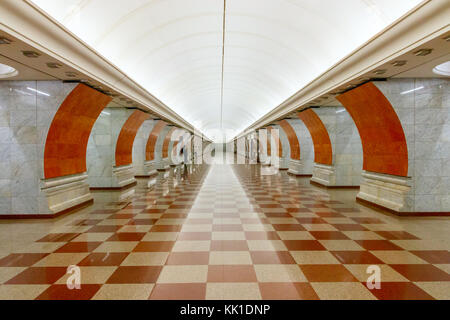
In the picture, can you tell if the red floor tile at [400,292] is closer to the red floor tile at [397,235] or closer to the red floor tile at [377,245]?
the red floor tile at [377,245]

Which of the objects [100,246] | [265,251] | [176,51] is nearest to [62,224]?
[100,246]

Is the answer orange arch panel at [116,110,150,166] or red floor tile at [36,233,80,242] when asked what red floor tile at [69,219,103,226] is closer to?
red floor tile at [36,233,80,242]

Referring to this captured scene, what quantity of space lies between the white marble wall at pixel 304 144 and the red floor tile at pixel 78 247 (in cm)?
1343

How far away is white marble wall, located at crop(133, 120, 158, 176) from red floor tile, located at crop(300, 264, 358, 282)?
45.7 ft

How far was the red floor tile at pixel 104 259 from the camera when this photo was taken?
171 inches

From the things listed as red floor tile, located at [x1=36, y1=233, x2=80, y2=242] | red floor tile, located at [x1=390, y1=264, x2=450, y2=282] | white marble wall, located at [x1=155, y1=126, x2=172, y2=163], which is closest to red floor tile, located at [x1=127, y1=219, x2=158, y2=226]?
red floor tile, located at [x1=36, y1=233, x2=80, y2=242]

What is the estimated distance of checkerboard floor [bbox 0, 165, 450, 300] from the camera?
11.5 ft

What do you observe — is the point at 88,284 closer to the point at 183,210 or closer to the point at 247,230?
the point at 247,230

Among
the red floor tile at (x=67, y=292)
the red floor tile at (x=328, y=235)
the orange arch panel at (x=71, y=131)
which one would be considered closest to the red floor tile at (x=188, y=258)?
the red floor tile at (x=67, y=292)

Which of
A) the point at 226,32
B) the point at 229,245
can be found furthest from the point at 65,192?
the point at 226,32

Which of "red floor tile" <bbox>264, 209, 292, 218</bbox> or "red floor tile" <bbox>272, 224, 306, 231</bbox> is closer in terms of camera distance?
"red floor tile" <bbox>272, 224, 306, 231</bbox>

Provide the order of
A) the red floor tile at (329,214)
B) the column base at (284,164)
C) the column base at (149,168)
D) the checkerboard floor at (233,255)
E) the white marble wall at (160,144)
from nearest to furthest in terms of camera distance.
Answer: the checkerboard floor at (233,255) < the red floor tile at (329,214) < the column base at (149,168) < the white marble wall at (160,144) < the column base at (284,164)

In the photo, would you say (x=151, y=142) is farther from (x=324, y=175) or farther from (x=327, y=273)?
(x=327, y=273)

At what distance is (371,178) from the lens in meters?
8.88
